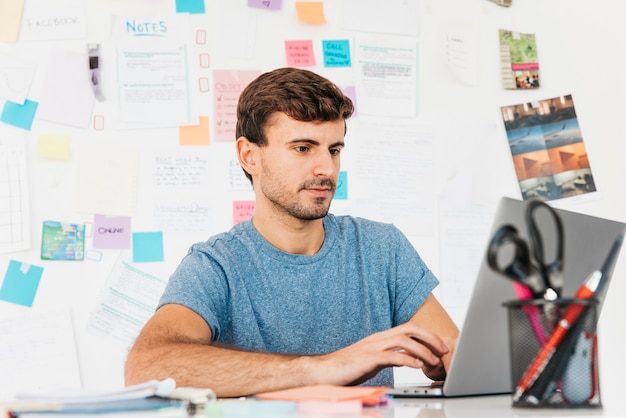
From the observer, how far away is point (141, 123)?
2521 millimetres

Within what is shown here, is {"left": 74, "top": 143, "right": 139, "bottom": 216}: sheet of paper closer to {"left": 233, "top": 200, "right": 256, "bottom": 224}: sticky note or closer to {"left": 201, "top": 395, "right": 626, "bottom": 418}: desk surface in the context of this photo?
{"left": 233, "top": 200, "right": 256, "bottom": 224}: sticky note

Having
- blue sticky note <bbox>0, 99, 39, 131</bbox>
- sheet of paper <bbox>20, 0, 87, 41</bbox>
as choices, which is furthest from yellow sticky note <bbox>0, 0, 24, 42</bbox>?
blue sticky note <bbox>0, 99, 39, 131</bbox>

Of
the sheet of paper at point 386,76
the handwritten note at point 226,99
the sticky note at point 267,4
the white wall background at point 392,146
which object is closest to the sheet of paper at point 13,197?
the white wall background at point 392,146

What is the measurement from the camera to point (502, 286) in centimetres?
98

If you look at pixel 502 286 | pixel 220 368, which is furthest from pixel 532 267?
pixel 220 368

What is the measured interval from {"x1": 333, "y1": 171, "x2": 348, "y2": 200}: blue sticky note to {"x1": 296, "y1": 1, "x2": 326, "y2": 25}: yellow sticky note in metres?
0.46

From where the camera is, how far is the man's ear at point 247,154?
1.91 meters

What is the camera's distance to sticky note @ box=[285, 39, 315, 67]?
8.54 ft

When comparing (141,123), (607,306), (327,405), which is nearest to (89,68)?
(141,123)

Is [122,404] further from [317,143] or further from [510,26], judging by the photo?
[510,26]

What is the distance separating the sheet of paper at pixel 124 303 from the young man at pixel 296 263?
27.3 inches

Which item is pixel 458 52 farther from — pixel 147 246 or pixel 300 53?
pixel 147 246

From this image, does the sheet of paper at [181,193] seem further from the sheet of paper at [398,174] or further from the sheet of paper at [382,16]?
the sheet of paper at [382,16]

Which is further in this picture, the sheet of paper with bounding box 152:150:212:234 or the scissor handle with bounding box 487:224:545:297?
the sheet of paper with bounding box 152:150:212:234
